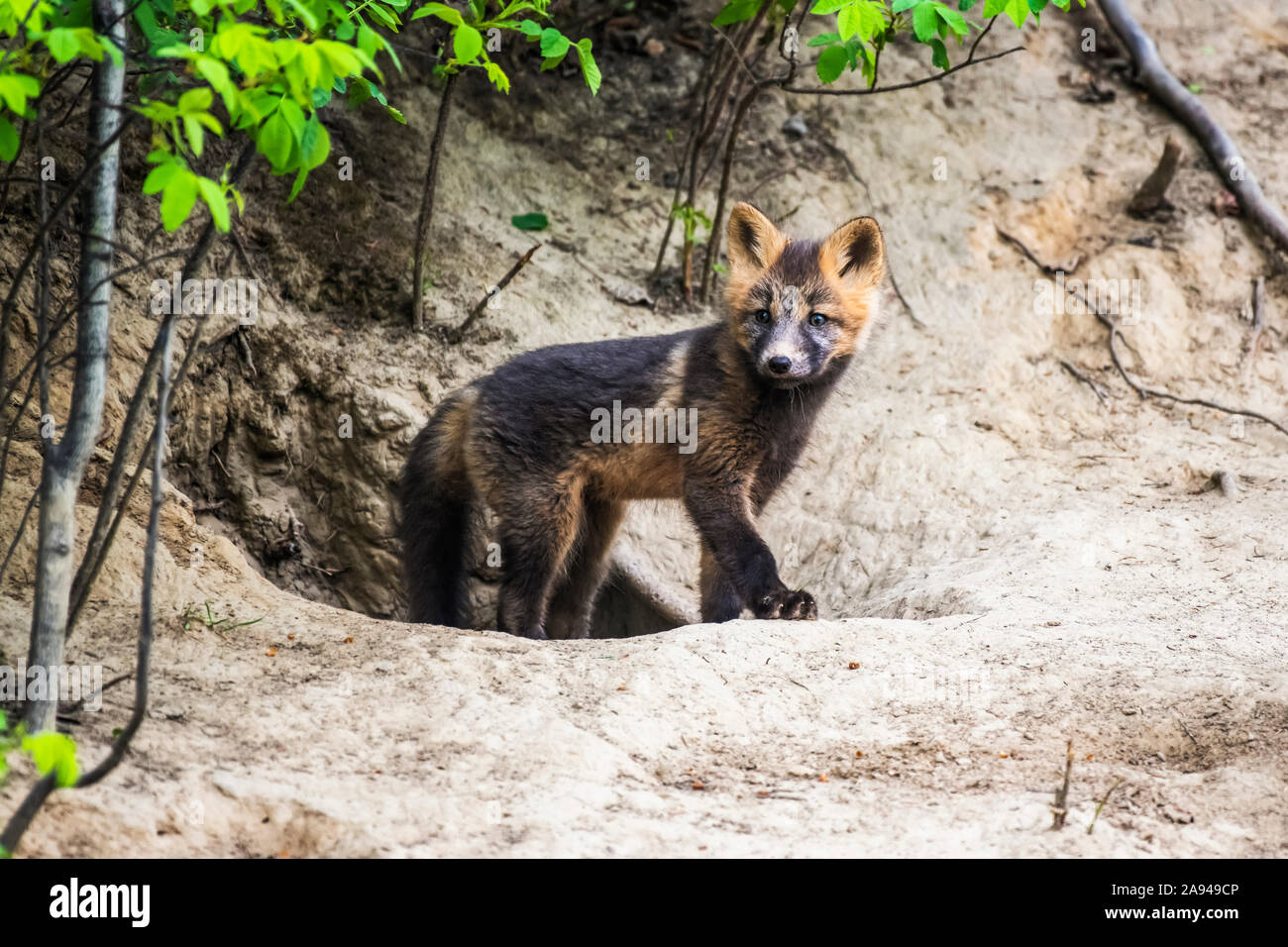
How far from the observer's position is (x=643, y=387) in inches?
242

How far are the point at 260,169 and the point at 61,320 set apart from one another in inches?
160

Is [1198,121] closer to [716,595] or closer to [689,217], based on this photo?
[689,217]

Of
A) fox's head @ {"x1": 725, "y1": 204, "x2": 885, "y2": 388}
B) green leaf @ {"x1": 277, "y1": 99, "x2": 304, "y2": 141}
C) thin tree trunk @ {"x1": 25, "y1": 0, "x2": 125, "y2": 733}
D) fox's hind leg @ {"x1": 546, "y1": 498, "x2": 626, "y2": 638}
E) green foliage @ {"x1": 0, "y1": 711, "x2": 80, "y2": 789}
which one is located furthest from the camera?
fox's hind leg @ {"x1": 546, "y1": 498, "x2": 626, "y2": 638}

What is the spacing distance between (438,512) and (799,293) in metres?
2.30

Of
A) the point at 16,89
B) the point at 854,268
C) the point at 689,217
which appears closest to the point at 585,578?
the point at 854,268

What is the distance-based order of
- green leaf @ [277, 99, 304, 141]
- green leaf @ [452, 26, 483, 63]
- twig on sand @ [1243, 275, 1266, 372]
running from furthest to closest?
twig on sand @ [1243, 275, 1266, 372], green leaf @ [452, 26, 483, 63], green leaf @ [277, 99, 304, 141]

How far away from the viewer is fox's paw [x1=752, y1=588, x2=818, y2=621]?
5477 millimetres

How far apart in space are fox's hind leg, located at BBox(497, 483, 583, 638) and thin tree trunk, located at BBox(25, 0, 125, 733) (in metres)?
2.78

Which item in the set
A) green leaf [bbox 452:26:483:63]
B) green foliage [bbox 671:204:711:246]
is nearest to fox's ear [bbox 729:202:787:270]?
green foliage [bbox 671:204:711:246]

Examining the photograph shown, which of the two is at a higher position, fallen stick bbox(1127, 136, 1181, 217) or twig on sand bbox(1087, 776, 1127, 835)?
fallen stick bbox(1127, 136, 1181, 217)

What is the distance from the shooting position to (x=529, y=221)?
8.25 metres

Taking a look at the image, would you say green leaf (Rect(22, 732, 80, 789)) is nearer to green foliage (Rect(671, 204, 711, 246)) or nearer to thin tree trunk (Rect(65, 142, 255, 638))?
thin tree trunk (Rect(65, 142, 255, 638))

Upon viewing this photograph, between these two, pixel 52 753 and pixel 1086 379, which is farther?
pixel 1086 379

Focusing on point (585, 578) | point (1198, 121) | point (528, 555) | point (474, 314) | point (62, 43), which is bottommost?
point (585, 578)
